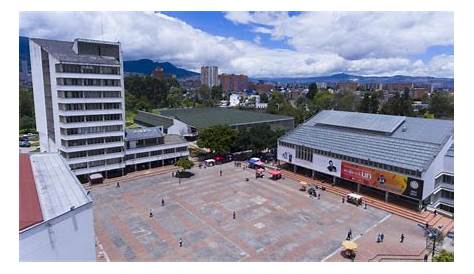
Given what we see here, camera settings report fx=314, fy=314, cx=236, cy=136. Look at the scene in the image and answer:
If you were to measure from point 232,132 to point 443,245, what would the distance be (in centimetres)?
3978

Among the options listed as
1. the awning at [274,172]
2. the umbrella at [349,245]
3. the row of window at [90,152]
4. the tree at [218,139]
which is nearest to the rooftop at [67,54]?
the row of window at [90,152]

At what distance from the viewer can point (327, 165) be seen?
165 ft

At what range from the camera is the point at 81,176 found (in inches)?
1964

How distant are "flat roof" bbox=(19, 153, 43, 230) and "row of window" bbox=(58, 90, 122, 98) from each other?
18239 mm

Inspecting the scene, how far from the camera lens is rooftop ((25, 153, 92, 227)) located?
22.6m

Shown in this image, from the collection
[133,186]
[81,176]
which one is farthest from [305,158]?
[81,176]

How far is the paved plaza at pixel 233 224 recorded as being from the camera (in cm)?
3048

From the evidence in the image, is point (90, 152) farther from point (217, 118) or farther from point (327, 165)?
point (217, 118)

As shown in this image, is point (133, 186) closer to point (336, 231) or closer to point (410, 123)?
point (336, 231)

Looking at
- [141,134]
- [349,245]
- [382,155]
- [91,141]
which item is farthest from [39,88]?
[382,155]

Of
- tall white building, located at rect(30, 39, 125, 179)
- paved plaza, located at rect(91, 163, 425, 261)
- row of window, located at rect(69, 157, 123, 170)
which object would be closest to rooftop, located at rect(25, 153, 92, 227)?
paved plaza, located at rect(91, 163, 425, 261)

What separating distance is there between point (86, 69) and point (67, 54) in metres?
4.07

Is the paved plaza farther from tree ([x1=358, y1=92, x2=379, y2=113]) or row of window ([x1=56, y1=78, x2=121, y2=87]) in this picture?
tree ([x1=358, y1=92, x2=379, y2=113])

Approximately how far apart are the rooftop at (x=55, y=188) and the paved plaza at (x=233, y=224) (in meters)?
7.79
